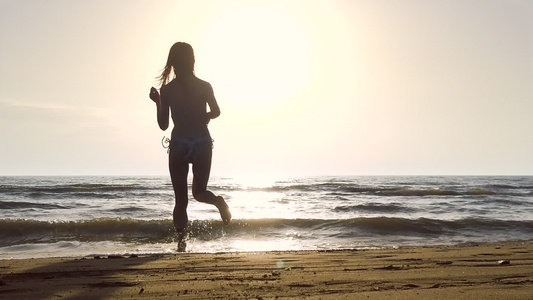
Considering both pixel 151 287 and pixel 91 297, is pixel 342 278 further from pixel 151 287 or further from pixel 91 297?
pixel 91 297

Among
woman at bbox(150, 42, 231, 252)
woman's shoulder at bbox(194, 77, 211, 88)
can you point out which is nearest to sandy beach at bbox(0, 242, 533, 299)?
woman at bbox(150, 42, 231, 252)

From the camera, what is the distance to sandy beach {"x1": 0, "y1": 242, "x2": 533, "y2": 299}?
325cm

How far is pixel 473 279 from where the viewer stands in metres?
3.79

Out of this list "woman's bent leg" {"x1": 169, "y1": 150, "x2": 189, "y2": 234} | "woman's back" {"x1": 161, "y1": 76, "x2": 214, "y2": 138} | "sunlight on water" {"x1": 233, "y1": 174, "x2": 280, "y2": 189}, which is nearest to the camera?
"woman's back" {"x1": 161, "y1": 76, "x2": 214, "y2": 138}

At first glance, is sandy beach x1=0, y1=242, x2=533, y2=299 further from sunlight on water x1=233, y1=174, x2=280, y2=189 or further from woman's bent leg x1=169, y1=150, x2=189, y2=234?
sunlight on water x1=233, y1=174, x2=280, y2=189

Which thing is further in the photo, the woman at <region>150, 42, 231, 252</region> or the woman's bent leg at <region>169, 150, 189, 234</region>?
the woman's bent leg at <region>169, 150, 189, 234</region>

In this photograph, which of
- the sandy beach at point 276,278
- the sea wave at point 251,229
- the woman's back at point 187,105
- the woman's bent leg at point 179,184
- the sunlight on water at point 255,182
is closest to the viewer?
the sandy beach at point 276,278

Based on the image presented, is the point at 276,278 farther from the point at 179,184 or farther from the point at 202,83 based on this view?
the point at 202,83

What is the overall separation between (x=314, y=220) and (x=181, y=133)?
290 inches

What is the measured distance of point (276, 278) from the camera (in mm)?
3914

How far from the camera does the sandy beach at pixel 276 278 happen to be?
3.25 m

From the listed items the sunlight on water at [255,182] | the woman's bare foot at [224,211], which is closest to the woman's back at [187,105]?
the woman's bare foot at [224,211]

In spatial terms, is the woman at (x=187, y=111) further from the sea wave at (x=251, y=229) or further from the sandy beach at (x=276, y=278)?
the sea wave at (x=251, y=229)

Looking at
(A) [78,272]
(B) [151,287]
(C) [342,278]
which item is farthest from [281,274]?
(A) [78,272]
